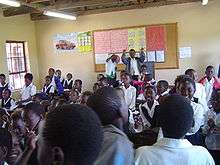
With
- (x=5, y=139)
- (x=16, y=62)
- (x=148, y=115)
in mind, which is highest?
(x=16, y=62)

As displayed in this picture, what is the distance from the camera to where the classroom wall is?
33.2 feet

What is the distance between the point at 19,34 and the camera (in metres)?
11.1

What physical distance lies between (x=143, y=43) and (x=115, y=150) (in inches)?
372

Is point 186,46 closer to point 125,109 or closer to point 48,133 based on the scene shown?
point 125,109

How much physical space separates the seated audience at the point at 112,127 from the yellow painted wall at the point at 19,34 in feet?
29.5

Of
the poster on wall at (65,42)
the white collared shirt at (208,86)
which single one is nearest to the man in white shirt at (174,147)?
the white collared shirt at (208,86)

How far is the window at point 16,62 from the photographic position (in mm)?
10609

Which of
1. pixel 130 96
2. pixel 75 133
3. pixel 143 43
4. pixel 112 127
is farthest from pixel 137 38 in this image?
pixel 75 133

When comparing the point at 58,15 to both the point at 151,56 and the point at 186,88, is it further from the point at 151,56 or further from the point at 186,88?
the point at 186,88

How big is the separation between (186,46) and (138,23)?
1581 millimetres

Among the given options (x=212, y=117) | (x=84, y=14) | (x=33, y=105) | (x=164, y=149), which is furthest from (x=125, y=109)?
(x=84, y=14)

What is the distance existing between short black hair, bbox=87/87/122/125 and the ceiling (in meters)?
7.07

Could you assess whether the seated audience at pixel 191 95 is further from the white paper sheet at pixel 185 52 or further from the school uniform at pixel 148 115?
the white paper sheet at pixel 185 52

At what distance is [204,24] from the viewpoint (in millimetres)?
10141
